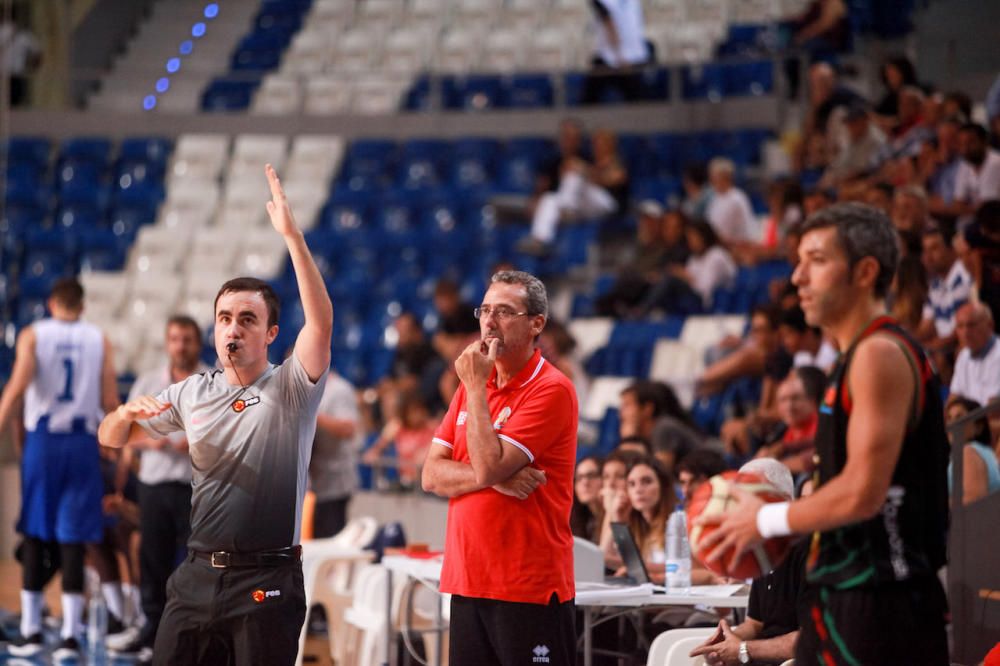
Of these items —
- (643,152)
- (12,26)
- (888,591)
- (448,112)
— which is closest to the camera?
(888,591)

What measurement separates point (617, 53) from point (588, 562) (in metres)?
9.51

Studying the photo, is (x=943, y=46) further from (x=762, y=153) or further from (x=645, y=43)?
(x=645, y=43)

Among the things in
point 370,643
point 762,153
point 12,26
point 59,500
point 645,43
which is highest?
point 12,26

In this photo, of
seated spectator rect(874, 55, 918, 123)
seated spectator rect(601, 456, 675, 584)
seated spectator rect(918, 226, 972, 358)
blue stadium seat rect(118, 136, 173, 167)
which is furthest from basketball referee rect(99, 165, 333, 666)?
blue stadium seat rect(118, 136, 173, 167)

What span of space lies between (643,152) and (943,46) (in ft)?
9.76

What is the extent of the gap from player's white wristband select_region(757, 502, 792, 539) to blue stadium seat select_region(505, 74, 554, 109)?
12.5 m

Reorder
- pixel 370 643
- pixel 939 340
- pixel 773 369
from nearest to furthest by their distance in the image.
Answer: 1. pixel 370 643
2. pixel 939 340
3. pixel 773 369

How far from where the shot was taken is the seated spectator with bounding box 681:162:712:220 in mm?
12414

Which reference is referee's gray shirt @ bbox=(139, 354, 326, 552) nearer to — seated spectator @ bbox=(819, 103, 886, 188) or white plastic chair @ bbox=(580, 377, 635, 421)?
white plastic chair @ bbox=(580, 377, 635, 421)

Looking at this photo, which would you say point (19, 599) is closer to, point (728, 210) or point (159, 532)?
point (159, 532)

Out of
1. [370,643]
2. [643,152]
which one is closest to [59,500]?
[370,643]

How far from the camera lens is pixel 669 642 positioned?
5051 mm

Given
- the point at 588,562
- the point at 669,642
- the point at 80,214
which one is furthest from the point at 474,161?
the point at 669,642

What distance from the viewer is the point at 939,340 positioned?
8.04m
